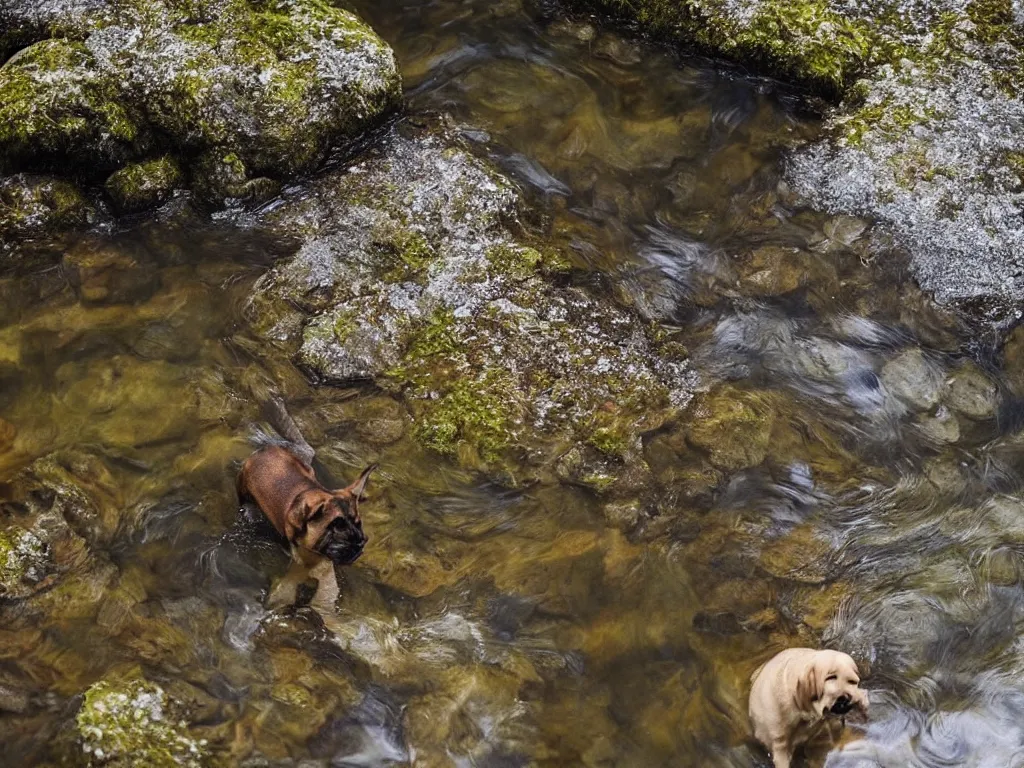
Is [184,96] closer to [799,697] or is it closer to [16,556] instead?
[16,556]

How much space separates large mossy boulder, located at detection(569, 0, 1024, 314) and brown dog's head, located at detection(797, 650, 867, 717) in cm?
342

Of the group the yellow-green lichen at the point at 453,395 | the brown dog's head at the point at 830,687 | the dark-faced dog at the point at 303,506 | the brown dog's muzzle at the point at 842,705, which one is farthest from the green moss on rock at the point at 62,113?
the brown dog's muzzle at the point at 842,705

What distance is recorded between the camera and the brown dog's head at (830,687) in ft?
15.5

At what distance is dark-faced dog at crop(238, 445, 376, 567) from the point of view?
5.01 meters

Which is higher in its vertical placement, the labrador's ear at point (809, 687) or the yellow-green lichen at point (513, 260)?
the yellow-green lichen at point (513, 260)

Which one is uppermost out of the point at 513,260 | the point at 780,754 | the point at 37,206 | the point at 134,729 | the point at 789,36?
the point at 789,36

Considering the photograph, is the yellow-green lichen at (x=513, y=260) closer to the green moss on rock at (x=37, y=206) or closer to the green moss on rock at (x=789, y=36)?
the green moss on rock at (x=789, y=36)

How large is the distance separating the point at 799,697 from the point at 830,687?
21 centimetres

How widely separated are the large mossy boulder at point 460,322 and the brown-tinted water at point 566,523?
236mm

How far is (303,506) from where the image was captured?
5.00 metres

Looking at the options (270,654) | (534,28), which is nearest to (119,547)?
(270,654)

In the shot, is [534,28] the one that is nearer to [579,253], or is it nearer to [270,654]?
[579,253]

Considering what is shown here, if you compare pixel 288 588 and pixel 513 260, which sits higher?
pixel 513 260

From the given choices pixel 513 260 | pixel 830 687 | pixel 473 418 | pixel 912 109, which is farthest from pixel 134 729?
pixel 912 109
